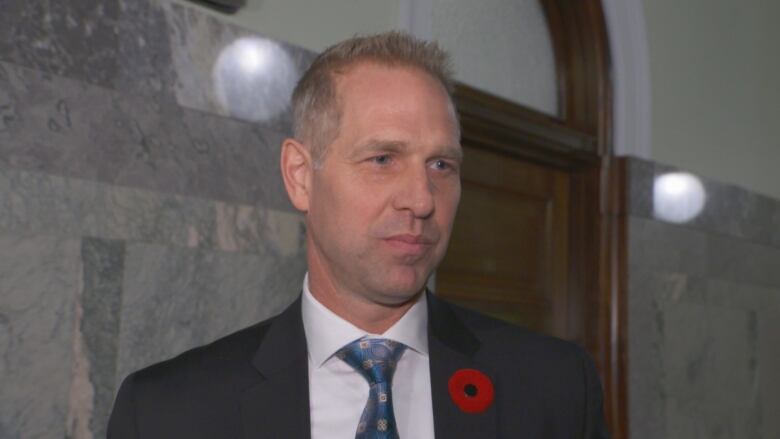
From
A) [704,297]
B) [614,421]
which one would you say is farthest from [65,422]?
[704,297]

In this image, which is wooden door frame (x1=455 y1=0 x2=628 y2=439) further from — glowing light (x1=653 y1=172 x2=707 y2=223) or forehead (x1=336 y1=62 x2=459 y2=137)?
forehead (x1=336 y1=62 x2=459 y2=137)

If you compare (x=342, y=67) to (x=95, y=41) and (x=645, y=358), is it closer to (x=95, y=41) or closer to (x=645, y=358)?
(x=95, y=41)

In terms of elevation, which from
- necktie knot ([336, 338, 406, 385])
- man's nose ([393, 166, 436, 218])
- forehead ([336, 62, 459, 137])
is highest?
forehead ([336, 62, 459, 137])

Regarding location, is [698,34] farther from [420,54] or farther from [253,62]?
[420,54]

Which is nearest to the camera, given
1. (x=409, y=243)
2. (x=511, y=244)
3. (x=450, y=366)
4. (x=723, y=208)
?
(x=409, y=243)

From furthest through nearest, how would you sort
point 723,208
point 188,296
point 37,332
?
point 723,208 < point 188,296 < point 37,332

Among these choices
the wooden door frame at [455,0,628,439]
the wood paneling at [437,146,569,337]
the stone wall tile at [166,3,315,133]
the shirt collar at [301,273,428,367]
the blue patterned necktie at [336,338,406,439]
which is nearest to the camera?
the blue patterned necktie at [336,338,406,439]

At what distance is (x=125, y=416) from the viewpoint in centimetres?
Answer: 169

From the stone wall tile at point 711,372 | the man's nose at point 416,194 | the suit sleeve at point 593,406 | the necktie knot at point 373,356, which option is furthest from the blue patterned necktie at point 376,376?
the stone wall tile at point 711,372

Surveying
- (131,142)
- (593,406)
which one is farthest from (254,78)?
(593,406)

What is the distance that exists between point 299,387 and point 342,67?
54 centimetres

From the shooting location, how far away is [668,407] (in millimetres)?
4281

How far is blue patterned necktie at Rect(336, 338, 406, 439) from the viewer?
1.61 metres

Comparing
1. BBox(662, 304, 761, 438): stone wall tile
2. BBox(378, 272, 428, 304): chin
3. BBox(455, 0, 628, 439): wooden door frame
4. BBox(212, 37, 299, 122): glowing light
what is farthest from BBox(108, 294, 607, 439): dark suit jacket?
BBox(662, 304, 761, 438): stone wall tile
